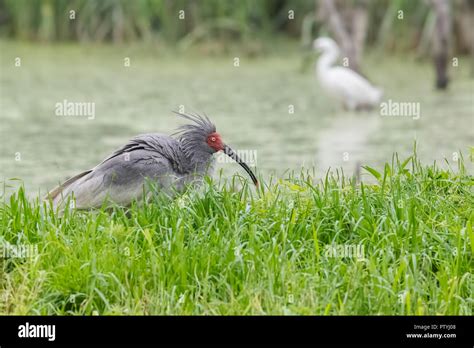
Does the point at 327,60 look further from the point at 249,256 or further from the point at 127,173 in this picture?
the point at 249,256

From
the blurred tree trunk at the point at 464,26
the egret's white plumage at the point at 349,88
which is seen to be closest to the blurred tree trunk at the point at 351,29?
the egret's white plumage at the point at 349,88

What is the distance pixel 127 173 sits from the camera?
636 cm

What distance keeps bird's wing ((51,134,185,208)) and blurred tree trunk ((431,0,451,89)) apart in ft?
23.9

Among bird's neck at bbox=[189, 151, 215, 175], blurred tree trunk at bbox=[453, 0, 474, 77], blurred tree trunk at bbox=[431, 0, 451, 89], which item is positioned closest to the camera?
bird's neck at bbox=[189, 151, 215, 175]

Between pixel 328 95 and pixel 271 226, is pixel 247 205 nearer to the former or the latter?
pixel 271 226

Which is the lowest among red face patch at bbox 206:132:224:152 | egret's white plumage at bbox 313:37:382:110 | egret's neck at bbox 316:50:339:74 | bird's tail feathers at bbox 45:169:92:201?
bird's tail feathers at bbox 45:169:92:201

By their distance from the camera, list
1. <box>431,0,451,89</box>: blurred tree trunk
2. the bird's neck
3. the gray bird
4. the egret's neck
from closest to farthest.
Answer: the gray bird → the bird's neck → <box>431,0,451,89</box>: blurred tree trunk → the egret's neck

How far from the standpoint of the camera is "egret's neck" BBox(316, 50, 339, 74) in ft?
43.5

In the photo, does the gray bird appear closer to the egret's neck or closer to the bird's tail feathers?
the bird's tail feathers

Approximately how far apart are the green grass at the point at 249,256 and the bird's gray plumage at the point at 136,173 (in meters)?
0.17

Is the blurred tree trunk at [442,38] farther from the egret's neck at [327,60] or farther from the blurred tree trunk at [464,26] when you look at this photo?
the blurred tree trunk at [464,26]

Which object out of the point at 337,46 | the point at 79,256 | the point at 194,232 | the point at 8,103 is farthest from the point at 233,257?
the point at 337,46

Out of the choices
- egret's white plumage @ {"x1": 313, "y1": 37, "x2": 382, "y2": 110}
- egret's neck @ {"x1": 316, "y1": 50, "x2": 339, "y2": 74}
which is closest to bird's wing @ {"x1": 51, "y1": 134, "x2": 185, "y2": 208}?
egret's white plumage @ {"x1": 313, "y1": 37, "x2": 382, "y2": 110}
